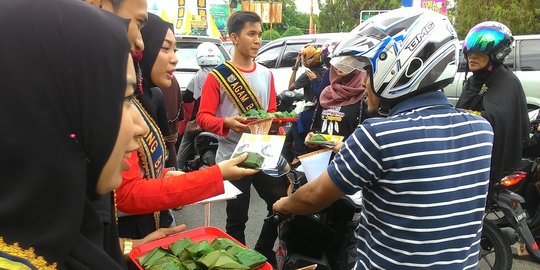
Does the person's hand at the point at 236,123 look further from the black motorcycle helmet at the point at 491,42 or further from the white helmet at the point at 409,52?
the black motorcycle helmet at the point at 491,42

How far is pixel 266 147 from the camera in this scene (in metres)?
2.04

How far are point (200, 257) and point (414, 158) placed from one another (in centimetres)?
79

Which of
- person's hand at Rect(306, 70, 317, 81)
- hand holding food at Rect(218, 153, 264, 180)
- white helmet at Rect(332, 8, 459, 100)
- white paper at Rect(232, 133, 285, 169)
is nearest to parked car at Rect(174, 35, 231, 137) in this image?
person's hand at Rect(306, 70, 317, 81)

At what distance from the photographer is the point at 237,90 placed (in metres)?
3.07

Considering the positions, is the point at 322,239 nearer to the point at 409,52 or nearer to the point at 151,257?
the point at 151,257

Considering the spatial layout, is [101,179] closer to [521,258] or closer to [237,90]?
[237,90]

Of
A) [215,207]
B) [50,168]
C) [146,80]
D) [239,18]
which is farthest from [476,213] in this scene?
[215,207]

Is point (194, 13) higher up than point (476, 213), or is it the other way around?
point (194, 13)

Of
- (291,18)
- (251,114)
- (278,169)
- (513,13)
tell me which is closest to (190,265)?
(278,169)

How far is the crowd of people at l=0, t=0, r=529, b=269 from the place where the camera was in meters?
0.81

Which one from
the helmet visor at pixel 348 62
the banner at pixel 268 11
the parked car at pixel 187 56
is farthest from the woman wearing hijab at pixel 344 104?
the banner at pixel 268 11

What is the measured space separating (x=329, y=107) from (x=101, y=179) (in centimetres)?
275

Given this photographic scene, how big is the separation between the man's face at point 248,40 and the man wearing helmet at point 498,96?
1612 mm

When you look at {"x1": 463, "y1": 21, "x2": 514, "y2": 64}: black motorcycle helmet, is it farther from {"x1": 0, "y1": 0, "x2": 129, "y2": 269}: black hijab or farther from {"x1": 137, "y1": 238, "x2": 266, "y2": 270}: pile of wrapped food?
{"x1": 0, "y1": 0, "x2": 129, "y2": 269}: black hijab
